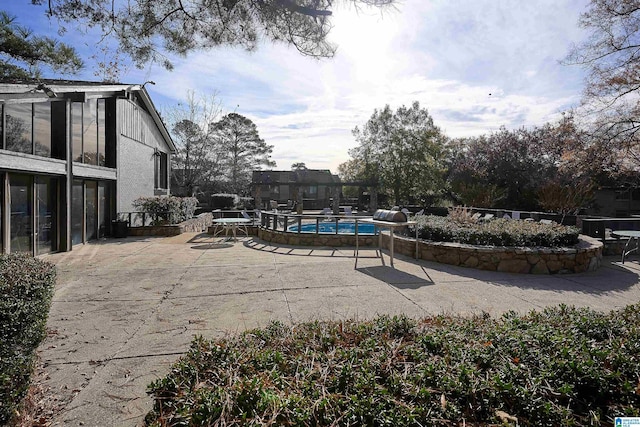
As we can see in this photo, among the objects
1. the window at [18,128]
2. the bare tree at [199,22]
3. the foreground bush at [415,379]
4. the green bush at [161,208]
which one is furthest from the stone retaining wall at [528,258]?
the green bush at [161,208]

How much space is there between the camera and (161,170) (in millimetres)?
18047

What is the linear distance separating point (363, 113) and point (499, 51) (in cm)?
1553

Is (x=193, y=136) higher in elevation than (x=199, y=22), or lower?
higher

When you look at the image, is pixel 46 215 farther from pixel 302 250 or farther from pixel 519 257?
pixel 519 257

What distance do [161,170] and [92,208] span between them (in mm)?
7260

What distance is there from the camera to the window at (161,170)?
55.8 feet

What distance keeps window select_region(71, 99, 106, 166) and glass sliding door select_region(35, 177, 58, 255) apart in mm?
1505

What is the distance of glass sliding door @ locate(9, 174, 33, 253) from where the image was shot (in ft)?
24.0

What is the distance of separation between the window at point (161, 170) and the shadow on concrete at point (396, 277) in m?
13.7

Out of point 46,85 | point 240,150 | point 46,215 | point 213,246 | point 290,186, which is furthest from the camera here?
point 240,150

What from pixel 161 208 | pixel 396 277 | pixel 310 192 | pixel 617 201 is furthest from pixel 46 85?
pixel 310 192

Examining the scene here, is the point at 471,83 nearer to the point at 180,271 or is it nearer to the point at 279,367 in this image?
the point at 180,271

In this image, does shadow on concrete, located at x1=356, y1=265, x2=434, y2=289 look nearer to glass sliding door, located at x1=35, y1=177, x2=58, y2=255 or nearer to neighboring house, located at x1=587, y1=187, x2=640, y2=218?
glass sliding door, located at x1=35, y1=177, x2=58, y2=255

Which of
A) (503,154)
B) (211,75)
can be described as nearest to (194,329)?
(211,75)
